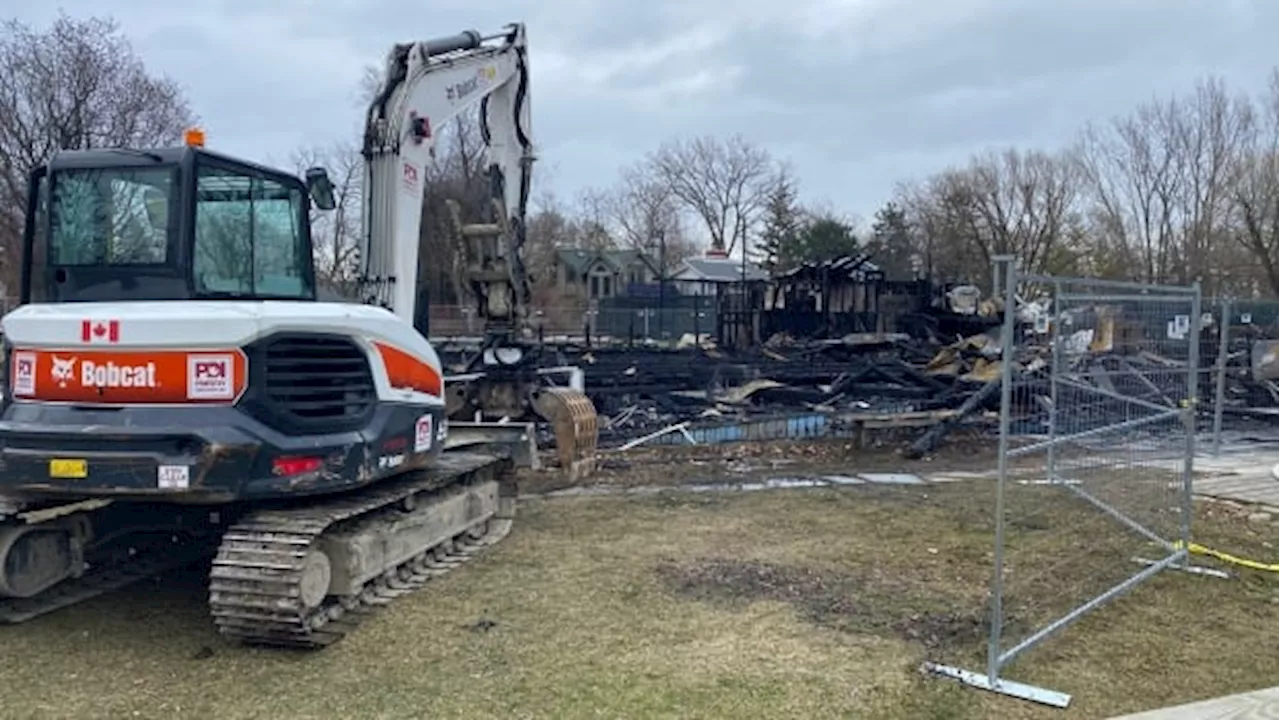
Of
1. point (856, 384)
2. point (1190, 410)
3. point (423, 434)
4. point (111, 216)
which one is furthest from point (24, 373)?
point (856, 384)

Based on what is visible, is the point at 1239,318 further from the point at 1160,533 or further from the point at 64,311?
the point at 64,311

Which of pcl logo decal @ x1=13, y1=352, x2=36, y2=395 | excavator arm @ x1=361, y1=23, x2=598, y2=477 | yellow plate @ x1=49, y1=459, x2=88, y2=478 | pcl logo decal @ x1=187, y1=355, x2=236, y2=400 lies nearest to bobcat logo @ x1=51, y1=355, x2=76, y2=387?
pcl logo decal @ x1=13, y1=352, x2=36, y2=395

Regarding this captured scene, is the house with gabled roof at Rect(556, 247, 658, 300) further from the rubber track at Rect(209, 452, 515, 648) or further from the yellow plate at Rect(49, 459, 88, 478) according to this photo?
the yellow plate at Rect(49, 459, 88, 478)

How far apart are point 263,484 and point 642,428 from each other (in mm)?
8569

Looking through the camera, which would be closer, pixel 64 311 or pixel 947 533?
pixel 64 311

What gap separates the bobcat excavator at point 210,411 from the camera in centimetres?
541

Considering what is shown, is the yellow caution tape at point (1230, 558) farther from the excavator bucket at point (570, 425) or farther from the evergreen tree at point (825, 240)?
the evergreen tree at point (825, 240)

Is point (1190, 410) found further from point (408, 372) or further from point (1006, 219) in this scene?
point (1006, 219)

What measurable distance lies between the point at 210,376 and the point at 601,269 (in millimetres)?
63332

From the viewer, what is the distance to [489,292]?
33.9ft

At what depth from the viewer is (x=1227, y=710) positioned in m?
4.79

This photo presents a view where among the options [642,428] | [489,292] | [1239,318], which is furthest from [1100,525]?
[1239,318]

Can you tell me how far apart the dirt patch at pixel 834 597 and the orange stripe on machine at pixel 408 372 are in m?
2.01

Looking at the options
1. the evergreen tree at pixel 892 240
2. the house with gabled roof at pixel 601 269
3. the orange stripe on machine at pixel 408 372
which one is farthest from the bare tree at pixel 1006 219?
the orange stripe on machine at pixel 408 372
